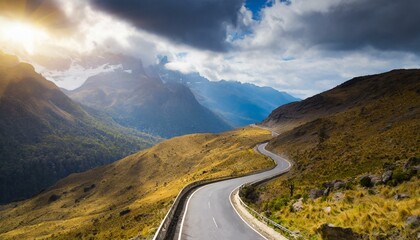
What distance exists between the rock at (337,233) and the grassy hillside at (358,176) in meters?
0.61

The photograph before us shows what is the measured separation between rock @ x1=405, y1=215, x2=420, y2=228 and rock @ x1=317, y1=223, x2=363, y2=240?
2.53 m

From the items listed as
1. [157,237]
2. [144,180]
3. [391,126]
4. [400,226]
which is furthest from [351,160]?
[144,180]

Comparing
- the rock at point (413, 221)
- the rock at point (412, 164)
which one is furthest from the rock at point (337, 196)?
the rock at point (413, 221)

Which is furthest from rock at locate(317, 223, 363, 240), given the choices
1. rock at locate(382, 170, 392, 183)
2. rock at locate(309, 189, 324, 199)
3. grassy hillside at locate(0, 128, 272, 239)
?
grassy hillside at locate(0, 128, 272, 239)

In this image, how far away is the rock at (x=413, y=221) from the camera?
15953 mm

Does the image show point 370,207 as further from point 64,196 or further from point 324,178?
point 64,196

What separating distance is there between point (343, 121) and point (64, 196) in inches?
4239

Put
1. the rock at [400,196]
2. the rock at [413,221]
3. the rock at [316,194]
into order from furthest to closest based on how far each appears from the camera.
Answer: the rock at [316,194]
the rock at [400,196]
the rock at [413,221]

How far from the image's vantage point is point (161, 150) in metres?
136

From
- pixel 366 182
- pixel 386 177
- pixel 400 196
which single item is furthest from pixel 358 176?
pixel 400 196

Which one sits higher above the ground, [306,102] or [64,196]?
[306,102]

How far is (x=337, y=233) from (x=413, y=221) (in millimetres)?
3892

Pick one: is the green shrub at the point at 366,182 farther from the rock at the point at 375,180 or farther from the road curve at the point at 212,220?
the road curve at the point at 212,220

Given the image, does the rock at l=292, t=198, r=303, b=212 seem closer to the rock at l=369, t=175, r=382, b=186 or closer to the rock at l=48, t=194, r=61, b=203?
the rock at l=369, t=175, r=382, b=186
